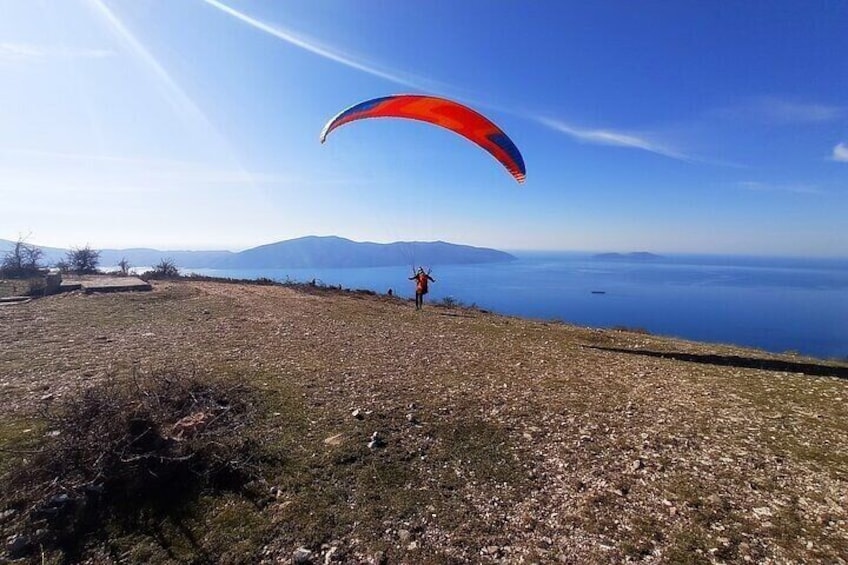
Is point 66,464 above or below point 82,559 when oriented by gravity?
above

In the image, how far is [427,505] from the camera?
5.46m

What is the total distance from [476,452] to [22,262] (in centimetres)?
3478

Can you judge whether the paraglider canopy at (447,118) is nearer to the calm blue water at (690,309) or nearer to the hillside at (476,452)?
the hillside at (476,452)

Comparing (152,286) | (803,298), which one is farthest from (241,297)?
(803,298)

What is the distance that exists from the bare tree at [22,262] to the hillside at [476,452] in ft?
61.1

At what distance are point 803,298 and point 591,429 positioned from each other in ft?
438

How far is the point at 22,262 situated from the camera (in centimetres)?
2817

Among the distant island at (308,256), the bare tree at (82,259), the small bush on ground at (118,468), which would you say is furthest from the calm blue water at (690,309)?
the distant island at (308,256)

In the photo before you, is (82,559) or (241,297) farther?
(241,297)

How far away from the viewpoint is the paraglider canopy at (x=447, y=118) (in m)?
15.8

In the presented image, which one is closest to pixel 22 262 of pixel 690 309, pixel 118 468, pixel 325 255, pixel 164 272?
pixel 164 272

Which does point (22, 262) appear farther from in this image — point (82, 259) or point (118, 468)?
point (118, 468)

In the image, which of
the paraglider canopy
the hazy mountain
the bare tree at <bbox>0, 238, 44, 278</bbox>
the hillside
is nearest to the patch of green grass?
the hillside

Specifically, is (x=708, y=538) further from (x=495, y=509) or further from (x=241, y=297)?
(x=241, y=297)
